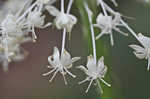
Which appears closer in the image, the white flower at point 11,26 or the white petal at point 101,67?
the white petal at point 101,67

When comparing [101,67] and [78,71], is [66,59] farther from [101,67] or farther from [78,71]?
[78,71]

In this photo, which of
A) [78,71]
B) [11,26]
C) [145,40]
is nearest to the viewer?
[145,40]

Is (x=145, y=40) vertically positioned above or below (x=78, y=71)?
above

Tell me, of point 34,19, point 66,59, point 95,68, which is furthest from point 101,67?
point 34,19

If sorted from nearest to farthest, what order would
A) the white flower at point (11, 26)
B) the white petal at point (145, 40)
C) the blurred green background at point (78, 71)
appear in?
the white petal at point (145, 40)
the white flower at point (11, 26)
the blurred green background at point (78, 71)

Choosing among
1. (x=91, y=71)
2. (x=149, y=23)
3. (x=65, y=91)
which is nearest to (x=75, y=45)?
(x=65, y=91)

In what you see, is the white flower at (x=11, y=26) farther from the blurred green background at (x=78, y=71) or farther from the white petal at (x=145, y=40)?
the blurred green background at (x=78, y=71)

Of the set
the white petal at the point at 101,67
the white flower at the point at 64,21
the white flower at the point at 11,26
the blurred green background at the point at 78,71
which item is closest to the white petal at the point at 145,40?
the white petal at the point at 101,67

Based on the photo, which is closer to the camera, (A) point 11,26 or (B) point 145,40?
(B) point 145,40

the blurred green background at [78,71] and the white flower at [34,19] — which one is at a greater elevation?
the white flower at [34,19]

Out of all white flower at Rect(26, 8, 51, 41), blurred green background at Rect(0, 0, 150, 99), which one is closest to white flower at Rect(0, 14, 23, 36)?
white flower at Rect(26, 8, 51, 41)
